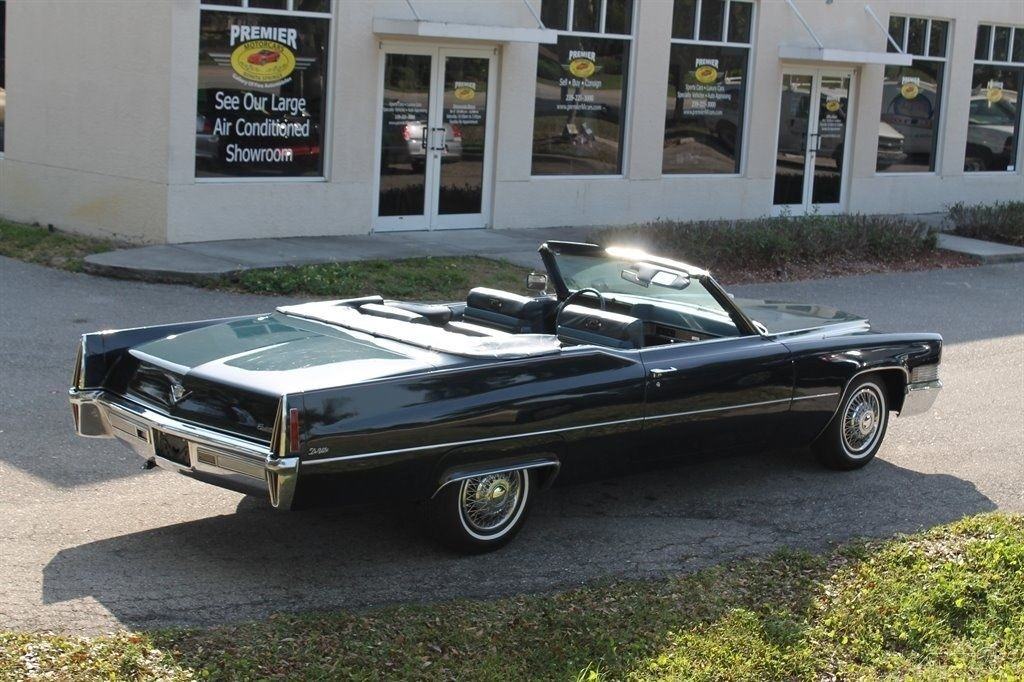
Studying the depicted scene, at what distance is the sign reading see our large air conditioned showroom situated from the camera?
551 inches

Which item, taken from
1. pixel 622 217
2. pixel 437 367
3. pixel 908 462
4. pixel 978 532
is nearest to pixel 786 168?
pixel 622 217

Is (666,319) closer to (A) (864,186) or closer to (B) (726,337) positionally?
(B) (726,337)

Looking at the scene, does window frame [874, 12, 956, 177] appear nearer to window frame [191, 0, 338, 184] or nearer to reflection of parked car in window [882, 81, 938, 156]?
reflection of parked car in window [882, 81, 938, 156]

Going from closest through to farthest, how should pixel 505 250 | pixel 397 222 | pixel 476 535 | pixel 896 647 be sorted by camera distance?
pixel 896 647 < pixel 476 535 < pixel 505 250 < pixel 397 222

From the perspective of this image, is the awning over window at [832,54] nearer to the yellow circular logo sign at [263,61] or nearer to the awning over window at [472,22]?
the awning over window at [472,22]

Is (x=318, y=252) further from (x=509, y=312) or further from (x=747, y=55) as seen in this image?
(x=747, y=55)

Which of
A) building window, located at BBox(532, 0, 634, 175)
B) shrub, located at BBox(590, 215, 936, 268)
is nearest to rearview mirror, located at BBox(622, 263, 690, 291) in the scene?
shrub, located at BBox(590, 215, 936, 268)

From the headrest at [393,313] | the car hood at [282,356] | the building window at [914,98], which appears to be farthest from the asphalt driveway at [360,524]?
the building window at [914,98]

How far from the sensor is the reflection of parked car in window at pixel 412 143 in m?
15.6

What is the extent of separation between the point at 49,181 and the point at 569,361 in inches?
425

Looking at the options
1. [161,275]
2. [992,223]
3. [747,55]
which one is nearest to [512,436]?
[161,275]

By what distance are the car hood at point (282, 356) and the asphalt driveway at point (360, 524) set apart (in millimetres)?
805

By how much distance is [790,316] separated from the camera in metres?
7.55

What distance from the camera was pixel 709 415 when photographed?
257 inches
